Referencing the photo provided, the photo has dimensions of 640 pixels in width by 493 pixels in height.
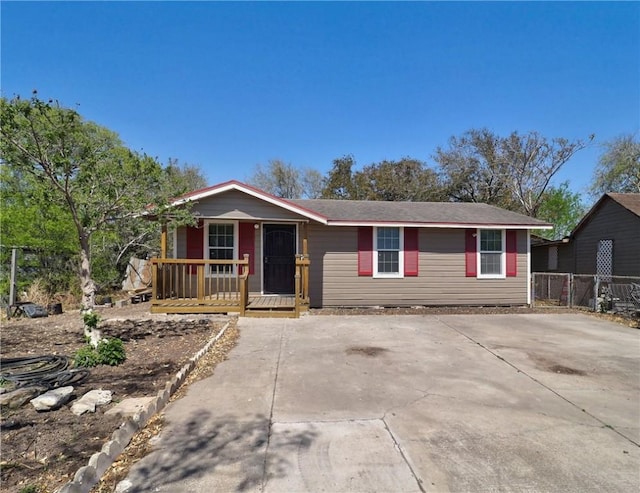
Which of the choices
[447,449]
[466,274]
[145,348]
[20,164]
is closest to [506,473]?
[447,449]

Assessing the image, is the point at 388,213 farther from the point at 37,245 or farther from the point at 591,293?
the point at 37,245

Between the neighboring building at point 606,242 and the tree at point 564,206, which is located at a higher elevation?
the tree at point 564,206

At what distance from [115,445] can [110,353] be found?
2350mm

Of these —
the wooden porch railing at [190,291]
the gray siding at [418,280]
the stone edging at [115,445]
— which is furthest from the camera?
the gray siding at [418,280]

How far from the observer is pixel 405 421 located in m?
3.26

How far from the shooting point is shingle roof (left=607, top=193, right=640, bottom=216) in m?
12.2

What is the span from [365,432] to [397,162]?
25.6 m

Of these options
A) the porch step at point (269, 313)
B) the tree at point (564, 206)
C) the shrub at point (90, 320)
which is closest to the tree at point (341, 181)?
the tree at point (564, 206)

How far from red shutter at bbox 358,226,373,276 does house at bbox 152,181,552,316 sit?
1.1 inches

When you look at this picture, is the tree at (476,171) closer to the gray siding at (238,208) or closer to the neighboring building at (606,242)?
the neighboring building at (606,242)

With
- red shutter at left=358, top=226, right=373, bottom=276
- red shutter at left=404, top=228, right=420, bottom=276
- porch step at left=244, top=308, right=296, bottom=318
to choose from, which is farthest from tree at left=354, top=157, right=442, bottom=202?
porch step at left=244, top=308, right=296, bottom=318

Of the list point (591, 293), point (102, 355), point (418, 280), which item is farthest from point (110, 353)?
point (591, 293)

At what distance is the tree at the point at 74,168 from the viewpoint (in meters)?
4.47

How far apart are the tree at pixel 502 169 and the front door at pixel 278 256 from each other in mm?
19586
